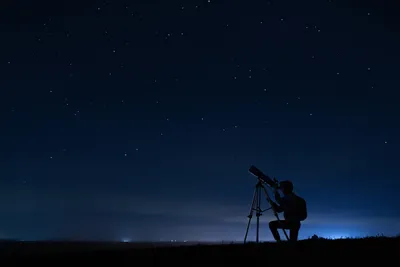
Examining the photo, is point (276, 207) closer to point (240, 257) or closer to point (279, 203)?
point (279, 203)

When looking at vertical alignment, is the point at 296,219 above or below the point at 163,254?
above

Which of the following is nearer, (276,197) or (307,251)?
(307,251)

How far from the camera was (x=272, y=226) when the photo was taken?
10.4m

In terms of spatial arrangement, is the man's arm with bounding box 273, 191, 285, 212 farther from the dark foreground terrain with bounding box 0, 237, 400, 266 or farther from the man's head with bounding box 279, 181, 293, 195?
the dark foreground terrain with bounding box 0, 237, 400, 266

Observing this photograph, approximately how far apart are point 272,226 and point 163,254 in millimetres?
3863

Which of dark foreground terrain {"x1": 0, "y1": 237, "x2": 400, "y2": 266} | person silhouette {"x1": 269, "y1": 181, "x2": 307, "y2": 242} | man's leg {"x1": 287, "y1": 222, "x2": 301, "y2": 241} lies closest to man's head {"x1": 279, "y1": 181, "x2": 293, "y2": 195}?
person silhouette {"x1": 269, "y1": 181, "x2": 307, "y2": 242}

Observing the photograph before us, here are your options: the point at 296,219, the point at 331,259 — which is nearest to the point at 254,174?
A: the point at 296,219

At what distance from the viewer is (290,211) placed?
32.8ft

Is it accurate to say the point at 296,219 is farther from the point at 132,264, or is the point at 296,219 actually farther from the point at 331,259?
the point at 132,264

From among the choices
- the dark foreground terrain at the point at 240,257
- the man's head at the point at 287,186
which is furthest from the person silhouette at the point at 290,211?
the dark foreground terrain at the point at 240,257

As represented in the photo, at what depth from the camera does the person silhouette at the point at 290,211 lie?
10.00 meters

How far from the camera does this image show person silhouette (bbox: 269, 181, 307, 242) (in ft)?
32.8

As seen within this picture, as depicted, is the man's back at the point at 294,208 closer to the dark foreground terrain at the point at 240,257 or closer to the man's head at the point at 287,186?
the man's head at the point at 287,186

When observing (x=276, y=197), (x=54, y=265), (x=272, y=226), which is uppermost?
(x=276, y=197)
